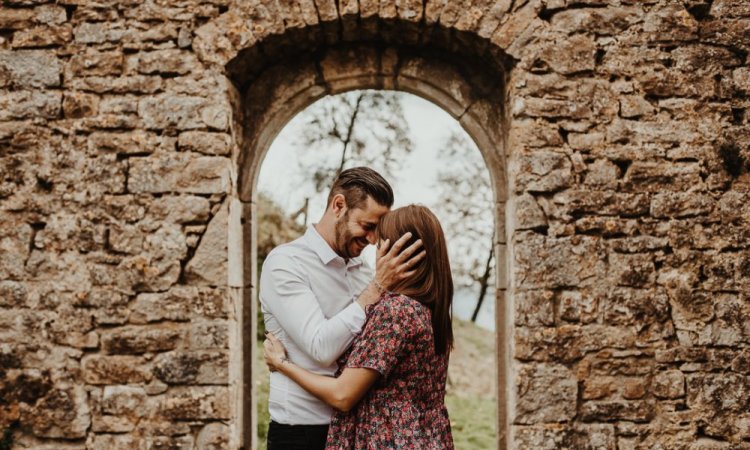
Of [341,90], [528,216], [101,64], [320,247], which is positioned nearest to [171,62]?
[101,64]

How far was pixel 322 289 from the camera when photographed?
9.13 feet

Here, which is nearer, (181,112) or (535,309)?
(535,309)

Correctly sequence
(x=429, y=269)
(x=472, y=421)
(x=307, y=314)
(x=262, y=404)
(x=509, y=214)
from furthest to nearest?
(x=472, y=421)
(x=262, y=404)
(x=509, y=214)
(x=307, y=314)
(x=429, y=269)

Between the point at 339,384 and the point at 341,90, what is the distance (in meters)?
2.32

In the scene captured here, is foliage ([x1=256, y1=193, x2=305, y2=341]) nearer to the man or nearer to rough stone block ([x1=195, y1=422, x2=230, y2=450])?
rough stone block ([x1=195, y1=422, x2=230, y2=450])

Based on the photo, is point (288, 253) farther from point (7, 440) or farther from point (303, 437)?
point (7, 440)

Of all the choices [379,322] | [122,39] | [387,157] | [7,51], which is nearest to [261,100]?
[122,39]

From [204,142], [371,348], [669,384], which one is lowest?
[669,384]

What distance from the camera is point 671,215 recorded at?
3.60 m

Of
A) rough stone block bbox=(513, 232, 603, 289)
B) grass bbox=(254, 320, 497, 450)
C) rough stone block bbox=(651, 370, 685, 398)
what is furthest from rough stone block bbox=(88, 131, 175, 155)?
grass bbox=(254, 320, 497, 450)

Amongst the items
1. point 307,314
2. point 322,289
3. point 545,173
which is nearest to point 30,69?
point 322,289

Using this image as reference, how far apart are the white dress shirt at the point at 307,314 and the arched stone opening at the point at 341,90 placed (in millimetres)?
1294

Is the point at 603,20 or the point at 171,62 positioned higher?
the point at 603,20

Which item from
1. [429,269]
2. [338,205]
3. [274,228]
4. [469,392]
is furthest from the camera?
[469,392]
